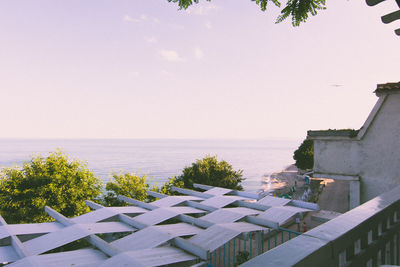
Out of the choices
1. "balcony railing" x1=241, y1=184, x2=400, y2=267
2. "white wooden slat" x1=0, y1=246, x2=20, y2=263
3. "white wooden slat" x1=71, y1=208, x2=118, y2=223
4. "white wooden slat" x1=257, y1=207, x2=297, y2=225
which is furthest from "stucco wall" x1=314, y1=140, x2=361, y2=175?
"white wooden slat" x1=0, y1=246, x2=20, y2=263

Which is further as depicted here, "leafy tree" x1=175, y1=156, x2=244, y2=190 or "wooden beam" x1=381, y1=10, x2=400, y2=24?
"leafy tree" x1=175, y1=156, x2=244, y2=190

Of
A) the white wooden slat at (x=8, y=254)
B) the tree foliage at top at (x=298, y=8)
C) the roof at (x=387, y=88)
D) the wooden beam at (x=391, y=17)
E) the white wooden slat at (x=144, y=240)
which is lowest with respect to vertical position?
the white wooden slat at (x=8, y=254)

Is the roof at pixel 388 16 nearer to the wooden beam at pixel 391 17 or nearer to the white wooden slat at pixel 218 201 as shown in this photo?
the wooden beam at pixel 391 17

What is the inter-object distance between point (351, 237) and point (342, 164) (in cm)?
1236

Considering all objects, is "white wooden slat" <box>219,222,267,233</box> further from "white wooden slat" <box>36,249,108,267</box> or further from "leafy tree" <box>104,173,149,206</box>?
"leafy tree" <box>104,173,149,206</box>

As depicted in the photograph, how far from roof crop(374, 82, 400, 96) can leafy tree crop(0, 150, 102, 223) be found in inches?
761

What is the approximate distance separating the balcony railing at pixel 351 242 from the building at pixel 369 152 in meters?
10.3

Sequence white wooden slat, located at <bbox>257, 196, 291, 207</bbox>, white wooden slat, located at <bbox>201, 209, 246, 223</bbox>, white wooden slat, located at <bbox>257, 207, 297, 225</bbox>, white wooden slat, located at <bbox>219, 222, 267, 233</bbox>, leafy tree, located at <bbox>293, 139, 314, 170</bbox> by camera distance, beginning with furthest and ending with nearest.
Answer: leafy tree, located at <bbox>293, 139, 314, 170</bbox>
white wooden slat, located at <bbox>257, 196, 291, 207</bbox>
white wooden slat, located at <bbox>257, 207, 297, 225</bbox>
white wooden slat, located at <bbox>201, 209, 246, 223</bbox>
white wooden slat, located at <bbox>219, 222, 267, 233</bbox>

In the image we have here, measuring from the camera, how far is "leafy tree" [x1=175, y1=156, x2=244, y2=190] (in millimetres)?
26906

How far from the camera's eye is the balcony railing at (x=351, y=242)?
1.24 metres

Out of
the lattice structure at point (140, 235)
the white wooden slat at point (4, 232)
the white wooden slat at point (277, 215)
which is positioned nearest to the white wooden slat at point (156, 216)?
the lattice structure at point (140, 235)

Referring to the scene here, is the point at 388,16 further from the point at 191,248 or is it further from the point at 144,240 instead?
the point at 144,240

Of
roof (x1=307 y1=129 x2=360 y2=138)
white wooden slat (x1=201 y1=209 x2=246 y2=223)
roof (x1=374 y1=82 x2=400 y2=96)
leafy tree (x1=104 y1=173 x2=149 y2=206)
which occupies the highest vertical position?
roof (x1=374 y1=82 x2=400 y2=96)

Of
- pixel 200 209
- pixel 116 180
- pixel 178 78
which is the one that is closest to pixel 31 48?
pixel 178 78
